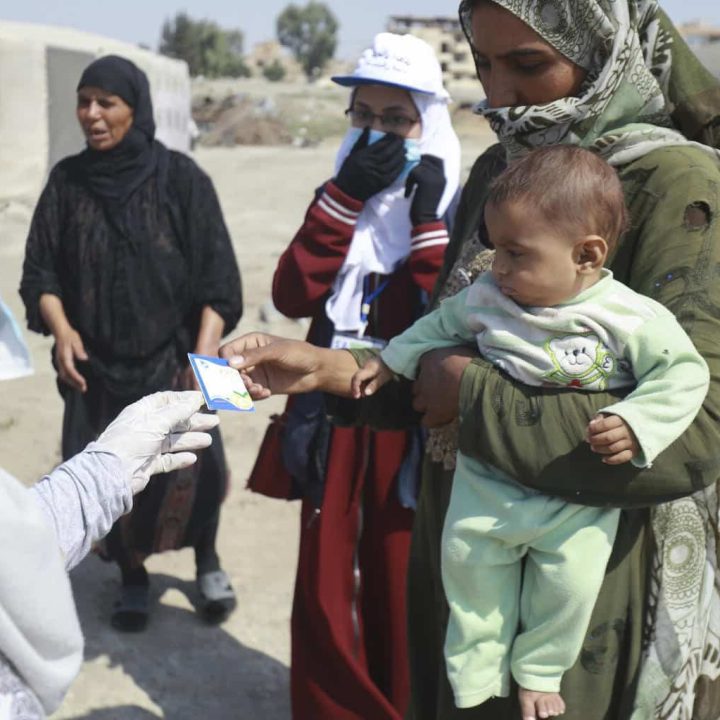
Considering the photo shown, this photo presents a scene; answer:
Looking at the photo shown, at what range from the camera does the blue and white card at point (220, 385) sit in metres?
1.71

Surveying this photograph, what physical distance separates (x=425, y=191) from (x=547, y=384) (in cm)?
148

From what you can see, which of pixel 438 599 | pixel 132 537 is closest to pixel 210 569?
pixel 132 537

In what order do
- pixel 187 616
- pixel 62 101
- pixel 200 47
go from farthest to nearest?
pixel 200 47, pixel 62 101, pixel 187 616

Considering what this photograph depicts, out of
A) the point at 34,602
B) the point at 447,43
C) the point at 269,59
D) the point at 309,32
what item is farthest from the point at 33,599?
the point at 269,59

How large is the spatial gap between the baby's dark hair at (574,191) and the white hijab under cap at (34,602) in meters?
0.84

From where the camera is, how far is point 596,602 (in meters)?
1.75

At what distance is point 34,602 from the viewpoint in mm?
1285

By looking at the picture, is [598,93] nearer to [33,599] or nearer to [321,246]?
[33,599]

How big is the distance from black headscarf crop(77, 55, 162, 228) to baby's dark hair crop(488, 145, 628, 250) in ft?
7.44

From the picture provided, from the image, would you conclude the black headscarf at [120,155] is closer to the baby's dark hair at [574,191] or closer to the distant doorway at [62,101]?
the baby's dark hair at [574,191]

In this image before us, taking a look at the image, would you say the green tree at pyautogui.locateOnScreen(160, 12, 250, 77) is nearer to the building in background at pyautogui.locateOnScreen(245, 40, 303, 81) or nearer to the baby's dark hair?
the building in background at pyautogui.locateOnScreen(245, 40, 303, 81)

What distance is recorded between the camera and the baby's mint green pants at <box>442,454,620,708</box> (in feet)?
5.53

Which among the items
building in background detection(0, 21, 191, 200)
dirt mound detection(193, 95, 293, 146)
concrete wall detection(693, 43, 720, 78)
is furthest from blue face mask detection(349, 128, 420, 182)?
dirt mound detection(193, 95, 293, 146)

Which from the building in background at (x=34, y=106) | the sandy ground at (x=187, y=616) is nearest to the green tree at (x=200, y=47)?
the building in background at (x=34, y=106)
